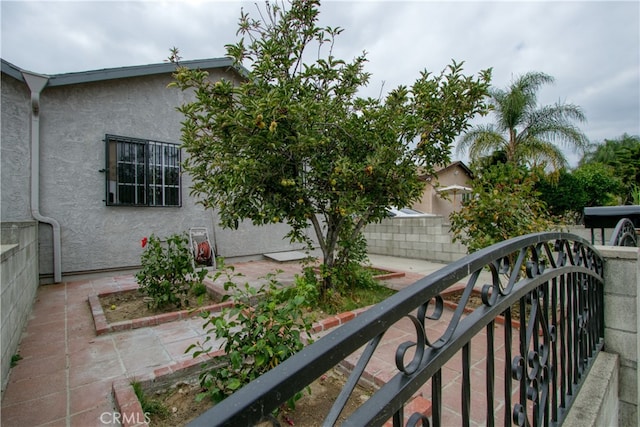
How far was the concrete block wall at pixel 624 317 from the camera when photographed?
238 centimetres

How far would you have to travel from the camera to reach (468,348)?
1.06 m

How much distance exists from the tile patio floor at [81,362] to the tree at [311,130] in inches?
57.3

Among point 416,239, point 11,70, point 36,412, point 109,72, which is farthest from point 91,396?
point 416,239

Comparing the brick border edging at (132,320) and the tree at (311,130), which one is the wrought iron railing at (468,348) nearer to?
the tree at (311,130)

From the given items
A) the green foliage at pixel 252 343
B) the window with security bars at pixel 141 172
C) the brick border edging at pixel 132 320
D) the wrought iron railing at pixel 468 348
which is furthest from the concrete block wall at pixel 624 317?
the window with security bars at pixel 141 172

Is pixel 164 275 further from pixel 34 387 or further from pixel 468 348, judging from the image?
pixel 468 348

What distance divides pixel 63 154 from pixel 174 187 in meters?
1.90

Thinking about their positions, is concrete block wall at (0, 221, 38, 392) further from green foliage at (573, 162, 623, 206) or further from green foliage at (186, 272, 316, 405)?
green foliage at (573, 162, 623, 206)

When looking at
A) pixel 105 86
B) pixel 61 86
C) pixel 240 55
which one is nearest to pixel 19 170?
pixel 61 86

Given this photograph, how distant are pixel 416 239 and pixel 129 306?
707 centimetres

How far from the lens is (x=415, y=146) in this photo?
13.0ft

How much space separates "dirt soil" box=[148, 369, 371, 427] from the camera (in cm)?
195

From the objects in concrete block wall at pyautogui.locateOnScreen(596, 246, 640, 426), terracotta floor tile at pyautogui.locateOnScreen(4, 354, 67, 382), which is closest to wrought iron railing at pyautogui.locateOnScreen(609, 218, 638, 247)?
concrete block wall at pyautogui.locateOnScreen(596, 246, 640, 426)

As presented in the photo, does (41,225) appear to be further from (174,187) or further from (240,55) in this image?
(240,55)
